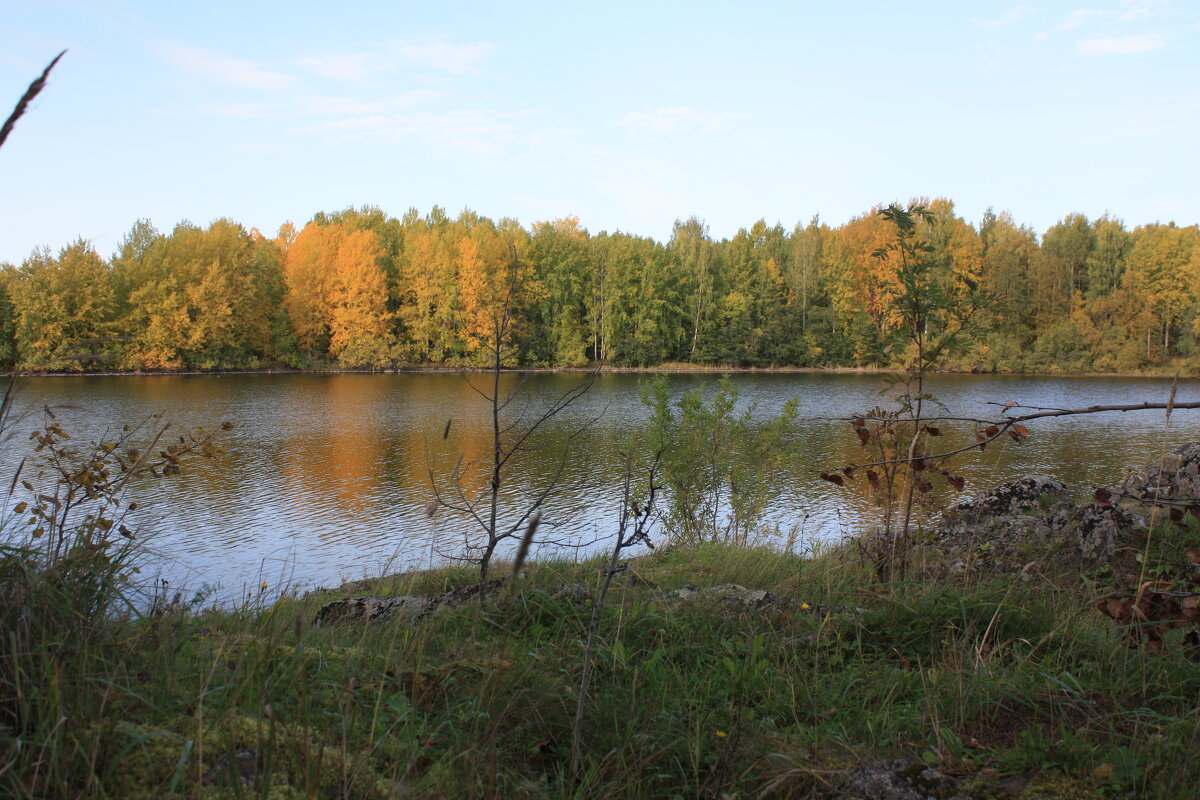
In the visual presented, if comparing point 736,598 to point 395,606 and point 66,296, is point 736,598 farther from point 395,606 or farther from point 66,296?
point 66,296

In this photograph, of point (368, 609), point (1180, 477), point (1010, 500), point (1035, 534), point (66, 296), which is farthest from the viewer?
point (66, 296)

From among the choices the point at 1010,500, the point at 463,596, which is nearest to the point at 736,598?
the point at 463,596

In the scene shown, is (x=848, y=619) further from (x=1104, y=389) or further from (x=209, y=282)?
(x=209, y=282)

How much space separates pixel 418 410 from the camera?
2989 cm

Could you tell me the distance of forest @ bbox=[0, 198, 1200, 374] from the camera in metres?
50.8

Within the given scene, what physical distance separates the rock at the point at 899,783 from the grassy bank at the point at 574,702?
0.06m

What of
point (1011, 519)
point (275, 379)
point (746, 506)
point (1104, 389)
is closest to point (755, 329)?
point (1104, 389)

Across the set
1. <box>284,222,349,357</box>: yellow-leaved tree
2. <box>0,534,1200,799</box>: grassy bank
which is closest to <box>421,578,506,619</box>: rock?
<box>0,534,1200,799</box>: grassy bank

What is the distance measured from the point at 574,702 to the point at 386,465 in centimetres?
1781

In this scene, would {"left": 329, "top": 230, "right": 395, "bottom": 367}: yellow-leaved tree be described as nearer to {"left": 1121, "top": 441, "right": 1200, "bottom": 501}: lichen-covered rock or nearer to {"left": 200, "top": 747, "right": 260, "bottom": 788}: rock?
{"left": 1121, "top": 441, "right": 1200, "bottom": 501}: lichen-covered rock

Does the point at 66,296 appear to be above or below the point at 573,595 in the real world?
above

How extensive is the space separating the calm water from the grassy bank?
2.61 feet

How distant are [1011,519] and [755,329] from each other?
56141 mm

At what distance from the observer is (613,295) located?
2367 inches
